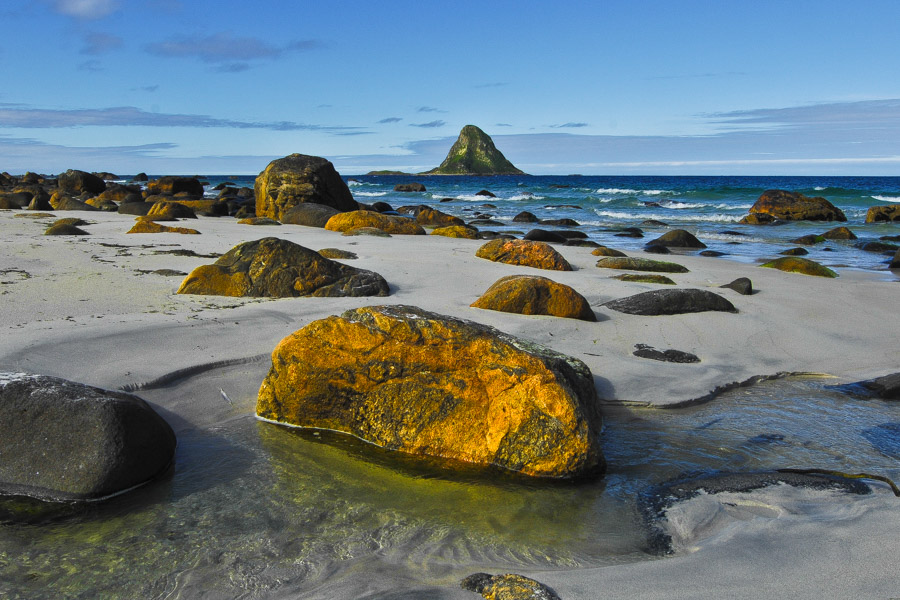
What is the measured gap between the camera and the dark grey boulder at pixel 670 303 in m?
6.92

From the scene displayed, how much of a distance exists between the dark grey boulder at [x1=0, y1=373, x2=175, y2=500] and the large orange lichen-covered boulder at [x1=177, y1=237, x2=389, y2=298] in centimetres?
330

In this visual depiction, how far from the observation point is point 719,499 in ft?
11.0

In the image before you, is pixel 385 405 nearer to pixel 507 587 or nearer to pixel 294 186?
pixel 507 587

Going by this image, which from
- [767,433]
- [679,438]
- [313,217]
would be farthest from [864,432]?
[313,217]

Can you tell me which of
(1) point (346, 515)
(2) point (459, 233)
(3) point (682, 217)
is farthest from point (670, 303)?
(3) point (682, 217)

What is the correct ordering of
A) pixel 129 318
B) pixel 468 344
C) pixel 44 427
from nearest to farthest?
pixel 44 427 → pixel 468 344 → pixel 129 318

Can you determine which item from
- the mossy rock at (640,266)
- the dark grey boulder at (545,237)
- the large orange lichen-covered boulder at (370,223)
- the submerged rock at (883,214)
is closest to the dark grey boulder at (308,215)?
the large orange lichen-covered boulder at (370,223)

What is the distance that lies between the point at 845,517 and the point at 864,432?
140 cm

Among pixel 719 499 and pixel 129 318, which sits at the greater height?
pixel 129 318

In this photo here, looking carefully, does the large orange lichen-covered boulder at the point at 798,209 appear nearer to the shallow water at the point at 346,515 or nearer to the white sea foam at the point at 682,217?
the white sea foam at the point at 682,217

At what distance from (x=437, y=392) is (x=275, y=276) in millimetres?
3438

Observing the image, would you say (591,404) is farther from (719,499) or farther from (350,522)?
(350,522)

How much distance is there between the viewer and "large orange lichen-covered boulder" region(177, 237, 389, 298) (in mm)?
6758

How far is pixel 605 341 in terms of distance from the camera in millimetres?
5957
